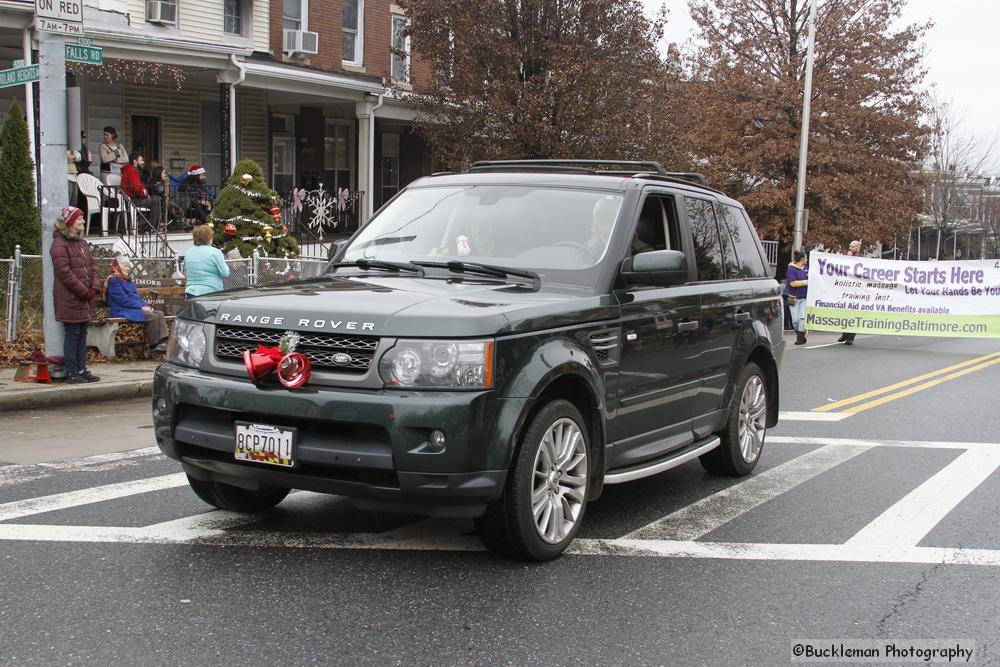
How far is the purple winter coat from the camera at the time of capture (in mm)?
10734

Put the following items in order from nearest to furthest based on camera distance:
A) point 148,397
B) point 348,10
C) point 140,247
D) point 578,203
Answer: point 578,203, point 148,397, point 140,247, point 348,10

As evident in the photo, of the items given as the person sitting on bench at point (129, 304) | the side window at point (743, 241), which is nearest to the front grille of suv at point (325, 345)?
the side window at point (743, 241)

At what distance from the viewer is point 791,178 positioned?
32.7 m

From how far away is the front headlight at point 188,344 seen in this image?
17.0 ft

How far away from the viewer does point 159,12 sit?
22.5 metres

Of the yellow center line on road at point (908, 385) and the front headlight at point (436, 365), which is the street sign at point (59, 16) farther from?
the yellow center line on road at point (908, 385)

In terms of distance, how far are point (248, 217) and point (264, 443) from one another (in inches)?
553

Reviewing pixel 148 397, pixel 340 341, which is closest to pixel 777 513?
pixel 340 341

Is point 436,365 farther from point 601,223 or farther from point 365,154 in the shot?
point 365,154

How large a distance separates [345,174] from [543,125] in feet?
34.5

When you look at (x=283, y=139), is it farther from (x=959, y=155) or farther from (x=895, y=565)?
(x=959, y=155)

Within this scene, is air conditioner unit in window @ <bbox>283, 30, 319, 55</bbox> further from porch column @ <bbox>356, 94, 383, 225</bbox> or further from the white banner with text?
the white banner with text

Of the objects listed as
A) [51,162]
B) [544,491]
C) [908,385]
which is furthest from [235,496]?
[908,385]

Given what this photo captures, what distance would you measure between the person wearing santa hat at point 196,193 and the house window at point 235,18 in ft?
14.7
